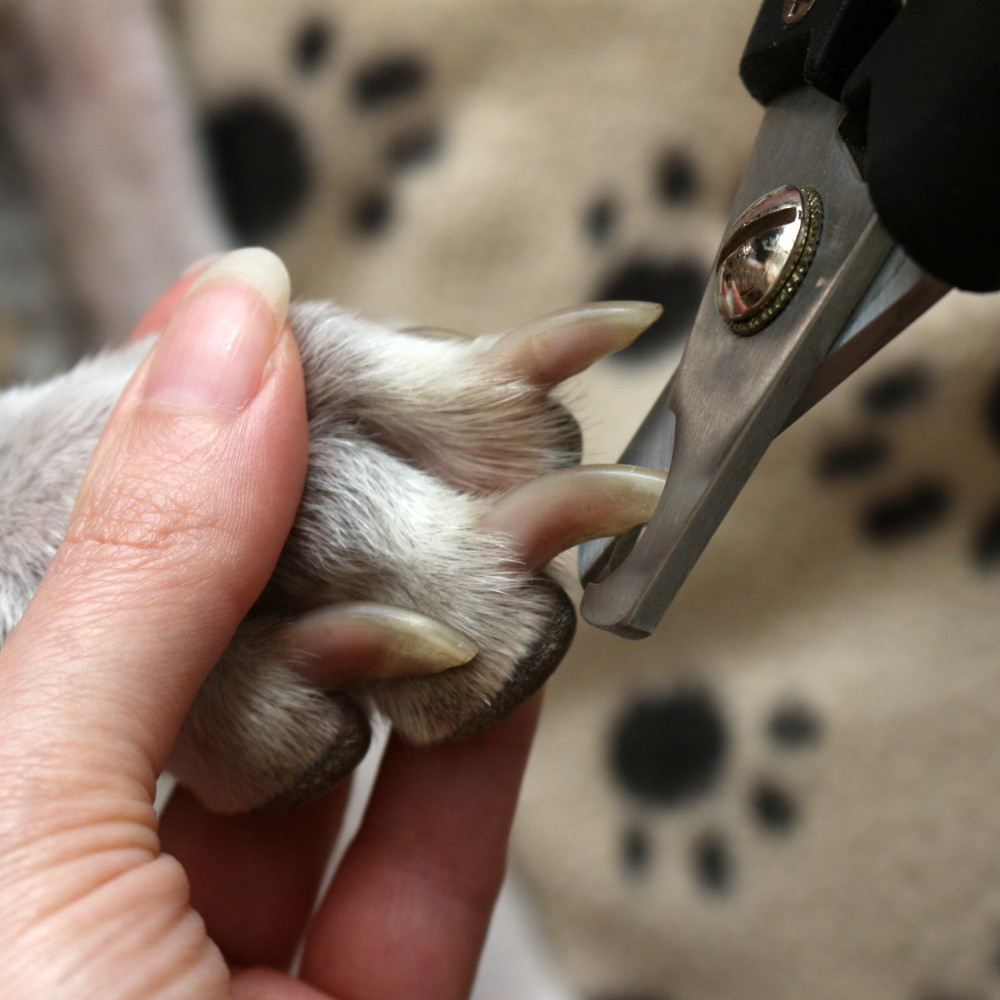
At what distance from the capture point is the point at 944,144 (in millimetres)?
388

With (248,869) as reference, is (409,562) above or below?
above

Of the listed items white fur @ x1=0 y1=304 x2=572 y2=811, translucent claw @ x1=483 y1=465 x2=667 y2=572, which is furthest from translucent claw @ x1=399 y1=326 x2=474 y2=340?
translucent claw @ x1=483 y1=465 x2=667 y2=572

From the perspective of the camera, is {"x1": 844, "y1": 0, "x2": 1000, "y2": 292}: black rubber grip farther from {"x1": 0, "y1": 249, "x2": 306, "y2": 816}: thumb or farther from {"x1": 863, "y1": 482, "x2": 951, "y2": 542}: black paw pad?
{"x1": 863, "y1": 482, "x2": 951, "y2": 542}: black paw pad

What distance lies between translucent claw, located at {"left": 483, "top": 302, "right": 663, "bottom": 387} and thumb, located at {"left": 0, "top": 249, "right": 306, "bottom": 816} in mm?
130

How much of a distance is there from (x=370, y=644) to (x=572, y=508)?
0.45 ft

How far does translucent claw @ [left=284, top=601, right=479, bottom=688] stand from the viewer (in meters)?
0.54

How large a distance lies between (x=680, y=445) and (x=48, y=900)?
0.38 metres

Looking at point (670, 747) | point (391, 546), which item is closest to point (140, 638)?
point (391, 546)

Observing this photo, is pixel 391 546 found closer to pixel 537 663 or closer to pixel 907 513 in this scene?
pixel 537 663

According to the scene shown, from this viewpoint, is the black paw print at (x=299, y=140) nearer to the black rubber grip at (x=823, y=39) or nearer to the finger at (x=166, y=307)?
the finger at (x=166, y=307)

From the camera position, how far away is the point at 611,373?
1025 millimetres

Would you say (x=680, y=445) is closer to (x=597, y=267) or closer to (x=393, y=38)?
(x=597, y=267)

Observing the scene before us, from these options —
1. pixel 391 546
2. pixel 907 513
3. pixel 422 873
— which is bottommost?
pixel 422 873

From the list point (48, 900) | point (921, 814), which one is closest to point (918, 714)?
point (921, 814)
